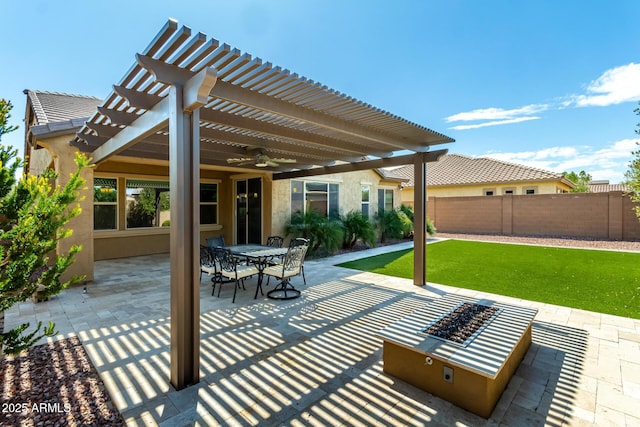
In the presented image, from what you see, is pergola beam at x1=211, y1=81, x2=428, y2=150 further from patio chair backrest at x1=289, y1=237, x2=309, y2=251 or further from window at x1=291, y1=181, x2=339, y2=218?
window at x1=291, y1=181, x2=339, y2=218

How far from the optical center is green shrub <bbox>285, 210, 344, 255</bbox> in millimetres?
10281

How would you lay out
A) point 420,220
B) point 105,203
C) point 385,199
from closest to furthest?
point 420,220 → point 105,203 → point 385,199

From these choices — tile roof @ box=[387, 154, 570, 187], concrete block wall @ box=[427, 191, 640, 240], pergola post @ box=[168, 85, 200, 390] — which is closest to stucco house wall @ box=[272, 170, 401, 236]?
tile roof @ box=[387, 154, 570, 187]

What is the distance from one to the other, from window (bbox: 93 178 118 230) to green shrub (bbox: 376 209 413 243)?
10274 mm

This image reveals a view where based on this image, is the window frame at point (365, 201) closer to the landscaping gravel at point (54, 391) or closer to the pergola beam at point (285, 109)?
the pergola beam at point (285, 109)

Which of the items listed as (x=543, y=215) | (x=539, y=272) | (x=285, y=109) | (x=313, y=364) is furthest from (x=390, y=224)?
(x=313, y=364)

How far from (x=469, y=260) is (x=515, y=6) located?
716cm

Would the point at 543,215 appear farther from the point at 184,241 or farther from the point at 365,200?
the point at 184,241

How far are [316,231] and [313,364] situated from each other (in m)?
7.18

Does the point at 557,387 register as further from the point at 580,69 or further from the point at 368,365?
the point at 580,69

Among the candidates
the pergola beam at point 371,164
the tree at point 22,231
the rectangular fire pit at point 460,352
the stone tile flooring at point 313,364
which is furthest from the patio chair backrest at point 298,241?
the tree at point 22,231

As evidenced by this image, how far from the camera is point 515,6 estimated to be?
8180 mm

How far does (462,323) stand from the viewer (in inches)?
129

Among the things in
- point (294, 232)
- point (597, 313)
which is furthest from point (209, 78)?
point (294, 232)
